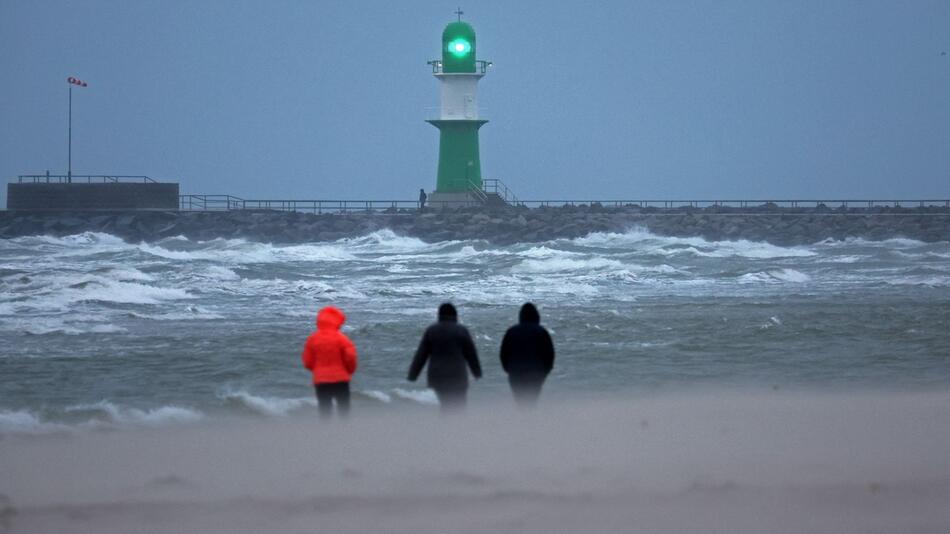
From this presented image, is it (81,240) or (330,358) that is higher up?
(330,358)

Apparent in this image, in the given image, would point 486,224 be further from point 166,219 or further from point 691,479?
point 691,479

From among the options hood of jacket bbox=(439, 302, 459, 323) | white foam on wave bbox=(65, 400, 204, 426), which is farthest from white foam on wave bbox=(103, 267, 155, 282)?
hood of jacket bbox=(439, 302, 459, 323)

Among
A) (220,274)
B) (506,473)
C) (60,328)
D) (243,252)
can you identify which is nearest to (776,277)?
(220,274)

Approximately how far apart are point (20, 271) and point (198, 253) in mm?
10045

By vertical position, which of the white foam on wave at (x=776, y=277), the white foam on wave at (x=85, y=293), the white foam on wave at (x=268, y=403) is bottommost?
the white foam on wave at (x=85, y=293)

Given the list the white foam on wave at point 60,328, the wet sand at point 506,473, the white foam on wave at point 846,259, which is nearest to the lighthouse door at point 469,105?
the white foam on wave at point 846,259

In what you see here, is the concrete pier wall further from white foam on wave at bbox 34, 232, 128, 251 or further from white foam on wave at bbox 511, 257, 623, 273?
white foam on wave at bbox 511, 257, 623, 273

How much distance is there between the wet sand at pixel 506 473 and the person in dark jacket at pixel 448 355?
0.26 meters

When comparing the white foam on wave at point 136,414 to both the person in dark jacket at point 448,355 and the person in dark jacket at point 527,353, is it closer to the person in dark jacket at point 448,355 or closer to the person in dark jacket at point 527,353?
the person in dark jacket at point 448,355

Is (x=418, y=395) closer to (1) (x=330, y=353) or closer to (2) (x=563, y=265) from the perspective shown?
(1) (x=330, y=353)

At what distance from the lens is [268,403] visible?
1059cm

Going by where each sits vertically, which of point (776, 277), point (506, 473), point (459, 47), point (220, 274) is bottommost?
point (220, 274)

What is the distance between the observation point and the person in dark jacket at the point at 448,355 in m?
7.88

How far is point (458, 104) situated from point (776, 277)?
57.0 feet
